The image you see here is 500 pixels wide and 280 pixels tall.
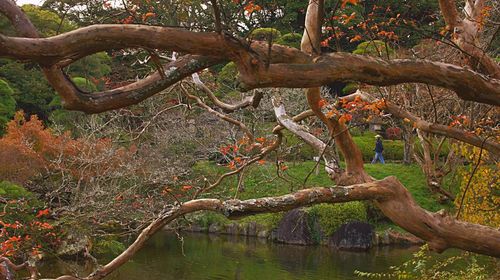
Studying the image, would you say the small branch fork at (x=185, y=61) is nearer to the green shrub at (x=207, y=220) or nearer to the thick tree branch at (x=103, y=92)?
the thick tree branch at (x=103, y=92)

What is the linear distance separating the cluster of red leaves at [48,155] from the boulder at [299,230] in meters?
5.12

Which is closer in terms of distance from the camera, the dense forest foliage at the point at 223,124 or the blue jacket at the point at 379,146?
the dense forest foliage at the point at 223,124

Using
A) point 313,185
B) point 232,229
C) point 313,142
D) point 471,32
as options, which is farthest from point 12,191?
point 471,32

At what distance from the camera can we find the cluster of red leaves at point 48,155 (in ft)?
42.4

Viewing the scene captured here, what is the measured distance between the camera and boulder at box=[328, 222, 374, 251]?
51.9 ft

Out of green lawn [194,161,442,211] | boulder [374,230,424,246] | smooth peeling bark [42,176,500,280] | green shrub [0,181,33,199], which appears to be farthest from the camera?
green lawn [194,161,442,211]

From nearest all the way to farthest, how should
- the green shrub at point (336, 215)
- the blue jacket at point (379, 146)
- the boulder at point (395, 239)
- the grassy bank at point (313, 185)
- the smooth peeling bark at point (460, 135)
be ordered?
1. the smooth peeling bark at point (460, 135)
2. the boulder at point (395, 239)
3. the green shrub at point (336, 215)
4. the grassy bank at point (313, 185)
5. the blue jacket at point (379, 146)

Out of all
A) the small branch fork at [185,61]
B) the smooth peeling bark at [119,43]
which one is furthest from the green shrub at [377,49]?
the smooth peeling bark at [119,43]

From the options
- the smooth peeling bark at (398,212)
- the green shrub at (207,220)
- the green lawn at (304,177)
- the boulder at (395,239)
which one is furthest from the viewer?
the green lawn at (304,177)

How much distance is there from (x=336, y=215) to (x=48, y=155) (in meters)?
8.43

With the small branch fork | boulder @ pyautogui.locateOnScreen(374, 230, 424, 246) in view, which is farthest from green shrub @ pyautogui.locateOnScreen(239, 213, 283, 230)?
the small branch fork

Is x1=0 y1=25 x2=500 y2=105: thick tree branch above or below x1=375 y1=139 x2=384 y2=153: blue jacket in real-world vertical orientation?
below

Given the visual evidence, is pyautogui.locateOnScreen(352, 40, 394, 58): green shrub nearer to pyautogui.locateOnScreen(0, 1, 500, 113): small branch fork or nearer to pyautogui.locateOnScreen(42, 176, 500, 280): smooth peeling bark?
pyautogui.locateOnScreen(0, 1, 500, 113): small branch fork

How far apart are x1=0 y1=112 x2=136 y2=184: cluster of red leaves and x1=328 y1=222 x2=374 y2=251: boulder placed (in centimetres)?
647
